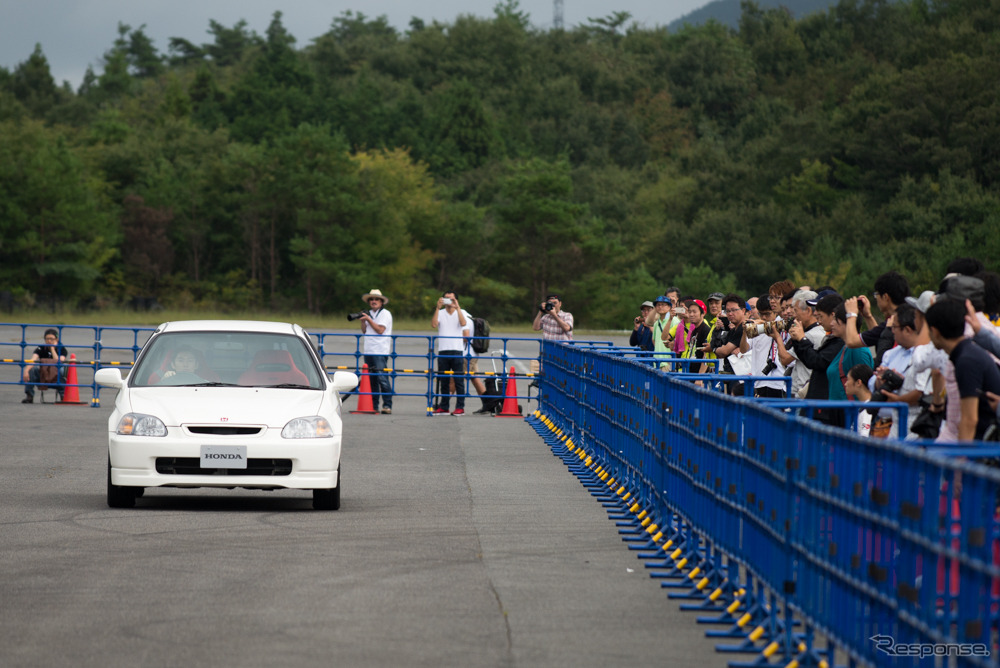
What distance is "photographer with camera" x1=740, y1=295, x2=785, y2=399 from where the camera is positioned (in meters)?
13.2

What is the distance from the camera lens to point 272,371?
12.2 m

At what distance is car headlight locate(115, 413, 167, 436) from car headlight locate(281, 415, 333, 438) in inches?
39.3

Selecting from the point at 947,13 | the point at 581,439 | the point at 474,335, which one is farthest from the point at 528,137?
the point at 581,439

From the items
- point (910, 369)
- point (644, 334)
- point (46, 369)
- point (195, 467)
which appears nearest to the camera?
point (910, 369)

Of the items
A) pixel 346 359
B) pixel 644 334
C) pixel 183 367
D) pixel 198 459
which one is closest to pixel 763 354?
pixel 183 367

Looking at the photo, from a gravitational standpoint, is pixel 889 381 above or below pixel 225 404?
above

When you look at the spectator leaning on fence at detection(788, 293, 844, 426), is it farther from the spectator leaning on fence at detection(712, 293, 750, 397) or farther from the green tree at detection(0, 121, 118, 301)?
the green tree at detection(0, 121, 118, 301)

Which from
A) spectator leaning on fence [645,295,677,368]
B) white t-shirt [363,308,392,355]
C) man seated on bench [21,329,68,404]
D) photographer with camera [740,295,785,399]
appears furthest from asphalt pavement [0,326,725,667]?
man seated on bench [21,329,68,404]

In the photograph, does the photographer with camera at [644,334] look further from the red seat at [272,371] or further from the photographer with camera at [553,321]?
the red seat at [272,371]

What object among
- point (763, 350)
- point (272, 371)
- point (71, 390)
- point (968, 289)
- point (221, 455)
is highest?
point (968, 289)

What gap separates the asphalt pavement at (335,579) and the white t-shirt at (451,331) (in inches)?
371

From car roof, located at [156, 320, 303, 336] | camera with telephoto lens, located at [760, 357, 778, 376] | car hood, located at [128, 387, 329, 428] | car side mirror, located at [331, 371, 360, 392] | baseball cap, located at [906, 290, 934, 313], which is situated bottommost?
car hood, located at [128, 387, 329, 428]

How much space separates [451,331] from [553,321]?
1.98m

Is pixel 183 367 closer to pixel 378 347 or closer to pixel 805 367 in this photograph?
pixel 805 367
